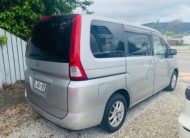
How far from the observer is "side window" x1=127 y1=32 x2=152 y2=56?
11.0 feet

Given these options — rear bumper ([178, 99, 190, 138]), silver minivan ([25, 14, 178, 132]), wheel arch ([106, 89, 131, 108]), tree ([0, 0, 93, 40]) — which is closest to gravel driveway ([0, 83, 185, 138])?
silver minivan ([25, 14, 178, 132])

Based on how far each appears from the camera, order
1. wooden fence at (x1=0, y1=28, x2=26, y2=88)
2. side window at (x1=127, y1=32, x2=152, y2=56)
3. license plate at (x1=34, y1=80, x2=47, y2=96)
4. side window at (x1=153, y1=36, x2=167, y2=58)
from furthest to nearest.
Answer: wooden fence at (x1=0, y1=28, x2=26, y2=88) → side window at (x1=153, y1=36, x2=167, y2=58) → side window at (x1=127, y1=32, x2=152, y2=56) → license plate at (x1=34, y1=80, x2=47, y2=96)

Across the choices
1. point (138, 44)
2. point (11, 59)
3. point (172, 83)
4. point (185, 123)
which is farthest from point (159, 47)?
point (11, 59)

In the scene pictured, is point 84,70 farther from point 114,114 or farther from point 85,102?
point 114,114

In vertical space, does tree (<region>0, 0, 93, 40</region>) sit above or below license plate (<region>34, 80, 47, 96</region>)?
above

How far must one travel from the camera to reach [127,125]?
11.3 feet

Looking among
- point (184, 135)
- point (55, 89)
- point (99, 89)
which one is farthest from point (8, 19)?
point (184, 135)

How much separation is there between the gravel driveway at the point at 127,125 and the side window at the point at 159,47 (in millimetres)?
1257

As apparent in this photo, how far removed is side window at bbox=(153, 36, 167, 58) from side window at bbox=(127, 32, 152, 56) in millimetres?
333

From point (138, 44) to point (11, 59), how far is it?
3.51 metres

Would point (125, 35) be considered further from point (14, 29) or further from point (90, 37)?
point (14, 29)

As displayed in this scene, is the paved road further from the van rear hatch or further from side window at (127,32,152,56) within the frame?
the van rear hatch

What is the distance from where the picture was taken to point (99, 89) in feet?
8.69

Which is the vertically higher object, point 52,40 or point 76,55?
point 52,40
